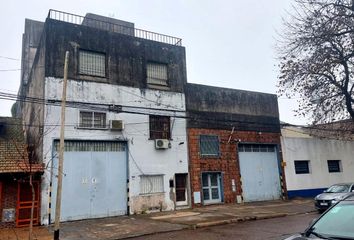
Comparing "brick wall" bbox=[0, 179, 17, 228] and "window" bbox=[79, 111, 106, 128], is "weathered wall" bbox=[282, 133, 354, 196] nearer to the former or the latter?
"window" bbox=[79, 111, 106, 128]

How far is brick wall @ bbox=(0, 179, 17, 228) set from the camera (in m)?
14.6

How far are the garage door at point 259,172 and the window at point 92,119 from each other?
9.91m

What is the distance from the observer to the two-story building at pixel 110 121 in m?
16.2

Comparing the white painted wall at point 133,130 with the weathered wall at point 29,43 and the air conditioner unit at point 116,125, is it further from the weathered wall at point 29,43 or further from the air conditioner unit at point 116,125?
the weathered wall at point 29,43

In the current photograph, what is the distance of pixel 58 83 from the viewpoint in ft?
54.5

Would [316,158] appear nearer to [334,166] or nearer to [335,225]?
[334,166]

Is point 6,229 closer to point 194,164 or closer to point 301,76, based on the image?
point 194,164

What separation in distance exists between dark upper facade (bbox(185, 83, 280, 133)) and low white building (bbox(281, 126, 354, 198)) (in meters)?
2.25

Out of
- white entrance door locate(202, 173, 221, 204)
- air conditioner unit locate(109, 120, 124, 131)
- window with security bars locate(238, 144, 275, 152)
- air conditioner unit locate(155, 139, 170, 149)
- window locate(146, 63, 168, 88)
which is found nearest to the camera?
air conditioner unit locate(109, 120, 124, 131)

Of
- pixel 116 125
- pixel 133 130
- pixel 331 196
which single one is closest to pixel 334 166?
pixel 331 196

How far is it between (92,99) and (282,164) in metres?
14.4

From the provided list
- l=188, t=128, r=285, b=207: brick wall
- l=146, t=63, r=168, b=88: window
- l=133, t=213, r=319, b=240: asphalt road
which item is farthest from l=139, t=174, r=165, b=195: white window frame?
l=133, t=213, r=319, b=240: asphalt road

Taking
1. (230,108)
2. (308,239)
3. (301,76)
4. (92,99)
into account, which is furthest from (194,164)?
(308,239)

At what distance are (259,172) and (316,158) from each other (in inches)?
234
